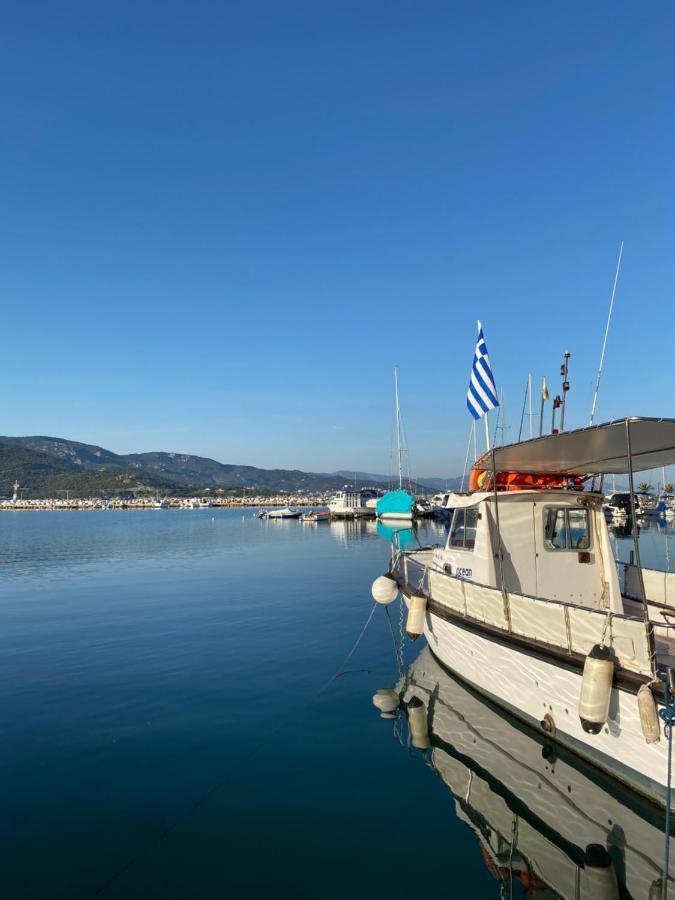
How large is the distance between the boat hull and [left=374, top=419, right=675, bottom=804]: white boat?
21 millimetres

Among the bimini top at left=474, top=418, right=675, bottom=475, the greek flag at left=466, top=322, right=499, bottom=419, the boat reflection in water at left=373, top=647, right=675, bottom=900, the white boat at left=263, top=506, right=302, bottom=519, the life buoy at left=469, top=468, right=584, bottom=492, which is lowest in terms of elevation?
the white boat at left=263, top=506, right=302, bottom=519

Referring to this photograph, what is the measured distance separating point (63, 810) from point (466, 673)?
7810 mm

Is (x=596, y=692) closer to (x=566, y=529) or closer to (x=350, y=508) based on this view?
(x=566, y=529)

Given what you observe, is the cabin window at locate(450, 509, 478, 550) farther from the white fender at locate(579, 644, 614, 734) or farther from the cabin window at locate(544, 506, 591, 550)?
the white fender at locate(579, 644, 614, 734)

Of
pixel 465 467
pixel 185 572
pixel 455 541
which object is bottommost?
pixel 185 572

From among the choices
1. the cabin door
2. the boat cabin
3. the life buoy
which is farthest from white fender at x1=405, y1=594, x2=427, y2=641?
the life buoy

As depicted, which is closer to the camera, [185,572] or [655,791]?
[655,791]

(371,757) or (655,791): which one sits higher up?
(655,791)

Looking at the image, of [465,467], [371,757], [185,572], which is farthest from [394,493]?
[371,757]

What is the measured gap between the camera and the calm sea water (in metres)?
6.31

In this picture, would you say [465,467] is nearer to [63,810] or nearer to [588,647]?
[588,647]

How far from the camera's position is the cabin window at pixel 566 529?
1190 centimetres

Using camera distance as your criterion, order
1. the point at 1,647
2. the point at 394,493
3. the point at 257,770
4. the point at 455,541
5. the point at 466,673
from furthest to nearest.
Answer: the point at 394,493 → the point at 1,647 → the point at 455,541 → the point at 466,673 → the point at 257,770

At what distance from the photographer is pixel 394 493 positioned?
90.4 meters
